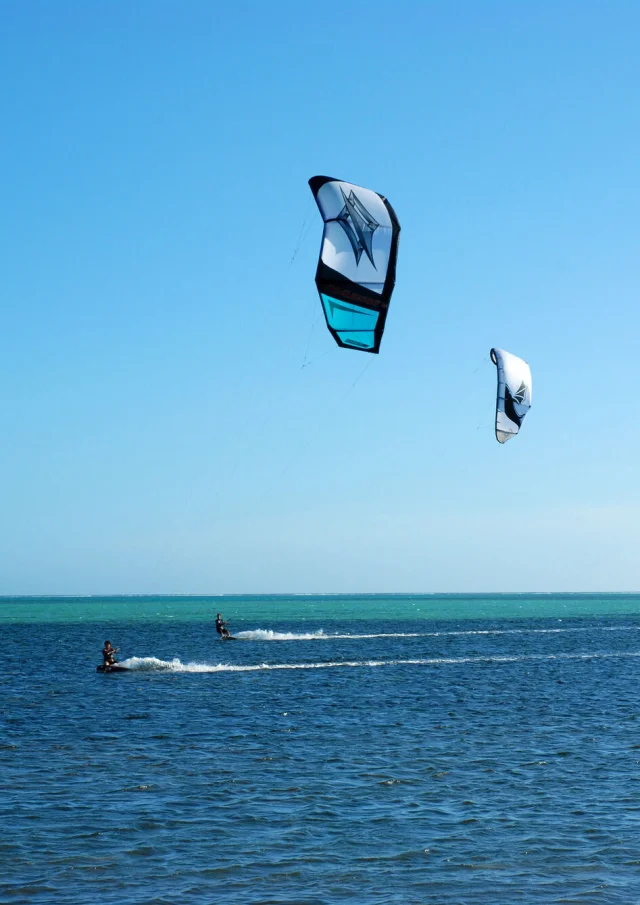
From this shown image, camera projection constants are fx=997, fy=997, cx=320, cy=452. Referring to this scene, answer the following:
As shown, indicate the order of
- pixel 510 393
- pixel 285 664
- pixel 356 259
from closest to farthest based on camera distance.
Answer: pixel 356 259 < pixel 510 393 < pixel 285 664

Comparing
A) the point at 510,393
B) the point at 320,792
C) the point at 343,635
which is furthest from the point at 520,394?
the point at 343,635

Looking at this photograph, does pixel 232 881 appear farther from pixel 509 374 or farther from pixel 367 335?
pixel 509 374

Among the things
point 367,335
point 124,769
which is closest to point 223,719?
point 124,769

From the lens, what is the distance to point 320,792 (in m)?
17.0

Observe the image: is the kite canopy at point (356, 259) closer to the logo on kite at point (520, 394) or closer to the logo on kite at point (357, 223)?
the logo on kite at point (357, 223)

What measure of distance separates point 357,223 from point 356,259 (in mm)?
785

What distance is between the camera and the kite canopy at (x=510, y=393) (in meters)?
32.2

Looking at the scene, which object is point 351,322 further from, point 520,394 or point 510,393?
point 520,394

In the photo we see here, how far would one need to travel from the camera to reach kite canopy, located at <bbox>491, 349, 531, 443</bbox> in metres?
32.2

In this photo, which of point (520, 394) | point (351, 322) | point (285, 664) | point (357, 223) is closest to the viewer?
point (351, 322)

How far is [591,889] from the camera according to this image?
12.1 meters

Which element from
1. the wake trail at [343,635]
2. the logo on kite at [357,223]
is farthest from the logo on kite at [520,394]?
the wake trail at [343,635]

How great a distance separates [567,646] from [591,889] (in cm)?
4987

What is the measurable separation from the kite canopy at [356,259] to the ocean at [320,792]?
339 inches
